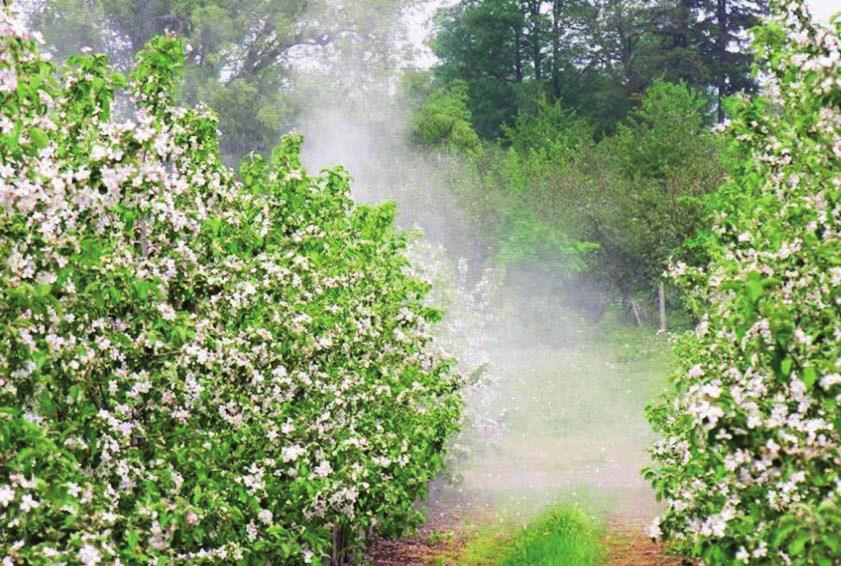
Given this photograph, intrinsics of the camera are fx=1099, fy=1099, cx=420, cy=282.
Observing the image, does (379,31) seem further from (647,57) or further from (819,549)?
(819,549)

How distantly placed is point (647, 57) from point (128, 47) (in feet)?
88.0

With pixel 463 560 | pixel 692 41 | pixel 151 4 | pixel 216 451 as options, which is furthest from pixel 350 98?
pixel 216 451

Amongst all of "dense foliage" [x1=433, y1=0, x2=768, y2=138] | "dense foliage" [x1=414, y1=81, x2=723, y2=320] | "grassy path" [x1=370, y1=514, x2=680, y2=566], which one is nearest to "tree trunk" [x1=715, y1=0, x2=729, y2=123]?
"dense foliage" [x1=433, y1=0, x2=768, y2=138]

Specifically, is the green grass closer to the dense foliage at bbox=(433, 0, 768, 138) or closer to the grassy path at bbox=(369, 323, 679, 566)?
the grassy path at bbox=(369, 323, 679, 566)

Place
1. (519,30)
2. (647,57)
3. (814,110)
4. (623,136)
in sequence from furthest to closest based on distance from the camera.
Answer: (519,30)
(647,57)
(623,136)
(814,110)

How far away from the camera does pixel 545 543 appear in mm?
15547

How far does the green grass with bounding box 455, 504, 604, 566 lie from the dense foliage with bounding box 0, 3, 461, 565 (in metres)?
4.92

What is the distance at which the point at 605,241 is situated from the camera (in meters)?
39.8

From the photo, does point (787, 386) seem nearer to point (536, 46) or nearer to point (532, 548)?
point (532, 548)

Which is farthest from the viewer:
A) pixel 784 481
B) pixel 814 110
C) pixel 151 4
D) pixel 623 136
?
pixel 151 4

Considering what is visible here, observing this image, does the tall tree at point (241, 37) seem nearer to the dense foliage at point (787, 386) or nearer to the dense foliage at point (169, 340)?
the dense foliage at point (169, 340)

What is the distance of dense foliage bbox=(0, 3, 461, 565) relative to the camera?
17.8 ft

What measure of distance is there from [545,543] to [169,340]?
990 cm

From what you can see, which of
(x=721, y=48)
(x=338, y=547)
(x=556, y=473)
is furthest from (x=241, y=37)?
(x=338, y=547)
